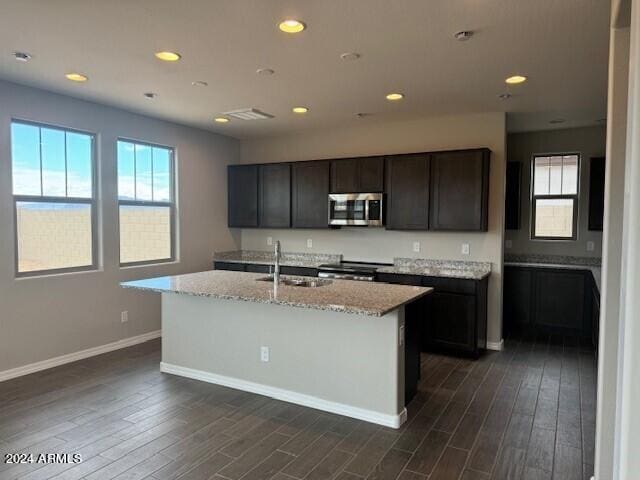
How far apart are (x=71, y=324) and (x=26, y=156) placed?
1.73m

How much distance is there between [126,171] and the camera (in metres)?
5.09

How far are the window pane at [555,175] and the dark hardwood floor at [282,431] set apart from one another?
8.79 feet

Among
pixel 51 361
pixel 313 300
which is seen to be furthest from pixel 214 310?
pixel 51 361

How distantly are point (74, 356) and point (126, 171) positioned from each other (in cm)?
211

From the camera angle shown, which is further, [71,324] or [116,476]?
[71,324]

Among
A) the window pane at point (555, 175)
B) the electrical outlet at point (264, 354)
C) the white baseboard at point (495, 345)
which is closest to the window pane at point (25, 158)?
the electrical outlet at point (264, 354)

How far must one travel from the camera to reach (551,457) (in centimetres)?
270

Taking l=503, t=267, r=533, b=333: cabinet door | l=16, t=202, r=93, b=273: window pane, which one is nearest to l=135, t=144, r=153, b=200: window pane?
l=16, t=202, r=93, b=273: window pane

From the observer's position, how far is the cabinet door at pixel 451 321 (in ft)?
15.1

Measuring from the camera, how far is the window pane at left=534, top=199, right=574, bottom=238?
5895 mm

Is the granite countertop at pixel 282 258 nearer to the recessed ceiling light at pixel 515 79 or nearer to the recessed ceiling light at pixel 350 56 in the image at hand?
the recessed ceiling light at pixel 350 56

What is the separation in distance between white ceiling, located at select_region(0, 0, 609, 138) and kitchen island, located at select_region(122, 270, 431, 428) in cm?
178

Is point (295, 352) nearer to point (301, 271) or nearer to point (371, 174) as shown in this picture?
point (301, 271)

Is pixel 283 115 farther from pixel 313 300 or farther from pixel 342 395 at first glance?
pixel 342 395
